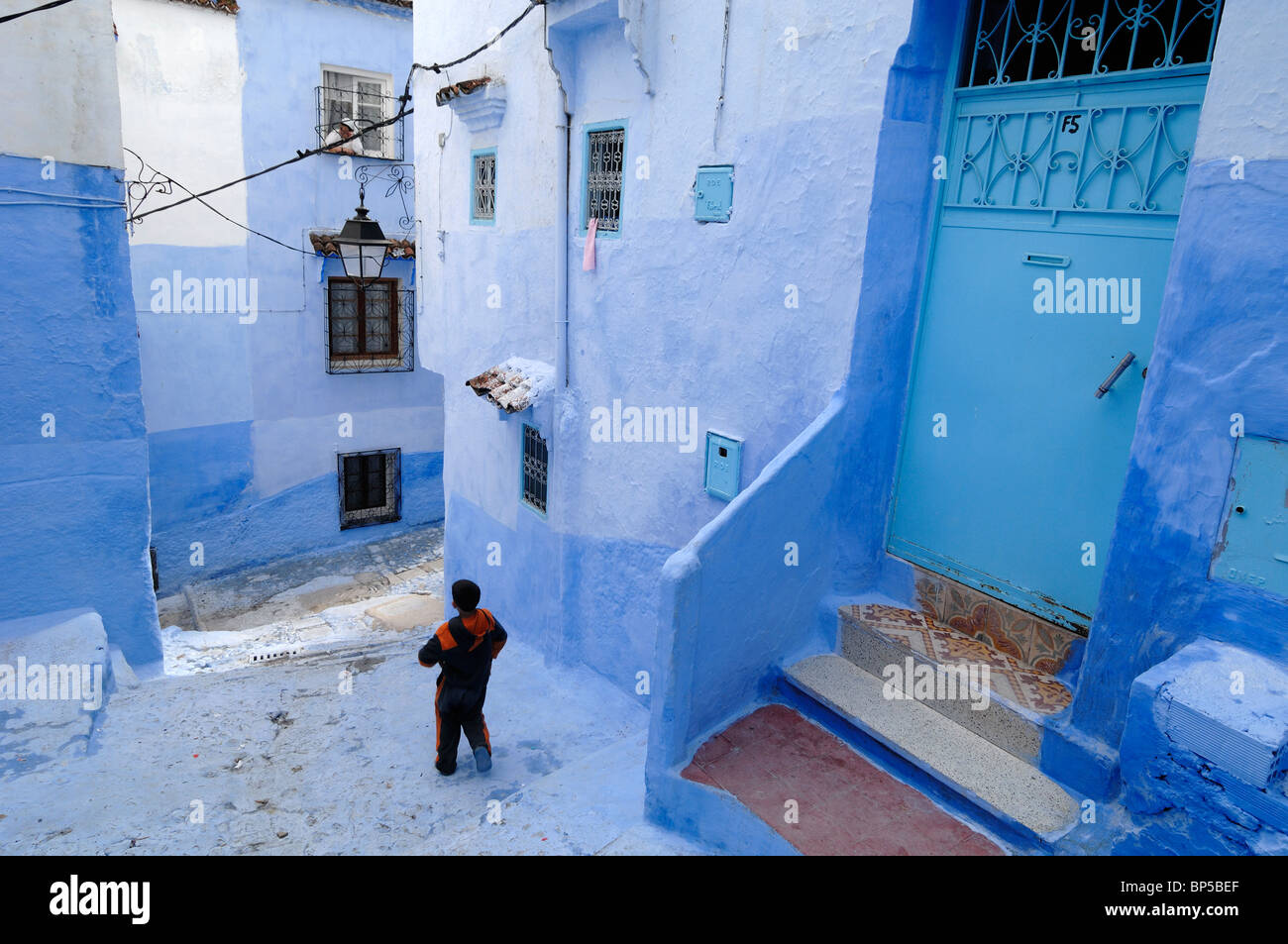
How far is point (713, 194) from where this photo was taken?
5.79 meters

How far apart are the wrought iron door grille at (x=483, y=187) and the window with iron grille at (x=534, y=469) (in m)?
2.33

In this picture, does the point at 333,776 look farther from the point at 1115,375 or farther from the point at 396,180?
the point at 396,180

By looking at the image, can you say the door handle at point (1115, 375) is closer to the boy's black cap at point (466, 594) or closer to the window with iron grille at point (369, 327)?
the boy's black cap at point (466, 594)

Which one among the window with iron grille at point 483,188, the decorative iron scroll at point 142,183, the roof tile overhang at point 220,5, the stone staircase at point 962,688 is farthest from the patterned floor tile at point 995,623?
the roof tile overhang at point 220,5

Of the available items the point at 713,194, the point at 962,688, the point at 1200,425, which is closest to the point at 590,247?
the point at 713,194

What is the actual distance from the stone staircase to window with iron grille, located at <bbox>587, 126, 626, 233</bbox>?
382cm

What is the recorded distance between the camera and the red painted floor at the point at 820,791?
3.69 meters

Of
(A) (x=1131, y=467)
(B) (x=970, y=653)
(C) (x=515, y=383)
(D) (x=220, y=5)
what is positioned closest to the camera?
(A) (x=1131, y=467)

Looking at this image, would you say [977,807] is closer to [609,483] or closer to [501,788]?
[501,788]

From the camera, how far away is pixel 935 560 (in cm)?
486

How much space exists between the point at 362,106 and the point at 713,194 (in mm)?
9759

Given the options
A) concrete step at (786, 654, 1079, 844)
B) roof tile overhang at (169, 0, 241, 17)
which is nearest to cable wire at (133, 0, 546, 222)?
roof tile overhang at (169, 0, 241, 17)

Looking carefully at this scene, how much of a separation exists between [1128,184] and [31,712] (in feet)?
24.6

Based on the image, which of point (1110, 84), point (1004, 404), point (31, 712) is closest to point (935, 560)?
point (1004, 404)
